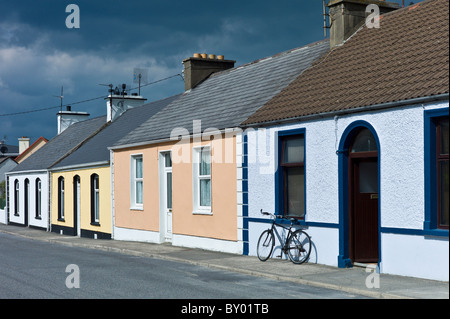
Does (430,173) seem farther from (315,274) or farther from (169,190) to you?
(169,190)

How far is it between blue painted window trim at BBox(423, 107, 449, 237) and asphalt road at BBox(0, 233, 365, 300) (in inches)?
86.8

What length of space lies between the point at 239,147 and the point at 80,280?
20.4 ft

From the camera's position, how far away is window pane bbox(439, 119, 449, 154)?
1092 centimetres

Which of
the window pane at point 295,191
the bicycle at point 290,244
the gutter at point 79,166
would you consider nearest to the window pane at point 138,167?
the gutter at point 79,166

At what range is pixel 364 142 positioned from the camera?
12852 millimetres

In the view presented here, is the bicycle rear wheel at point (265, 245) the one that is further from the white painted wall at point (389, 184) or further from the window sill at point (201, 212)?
the window sill at point (201, 212)

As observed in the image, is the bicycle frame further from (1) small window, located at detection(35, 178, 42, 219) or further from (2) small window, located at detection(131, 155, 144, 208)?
(1) small window, located at detection(35, 178, 42, 219)

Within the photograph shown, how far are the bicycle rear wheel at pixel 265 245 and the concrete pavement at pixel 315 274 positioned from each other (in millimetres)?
186

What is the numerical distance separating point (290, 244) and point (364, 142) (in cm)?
321

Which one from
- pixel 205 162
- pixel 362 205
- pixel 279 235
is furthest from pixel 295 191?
pixel 205 162

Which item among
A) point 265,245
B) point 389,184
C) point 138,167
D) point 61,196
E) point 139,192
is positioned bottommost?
point 265,245

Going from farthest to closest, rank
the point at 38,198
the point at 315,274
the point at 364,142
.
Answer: the point at 38,198 < the point at 364,142 < the point at 315,274
